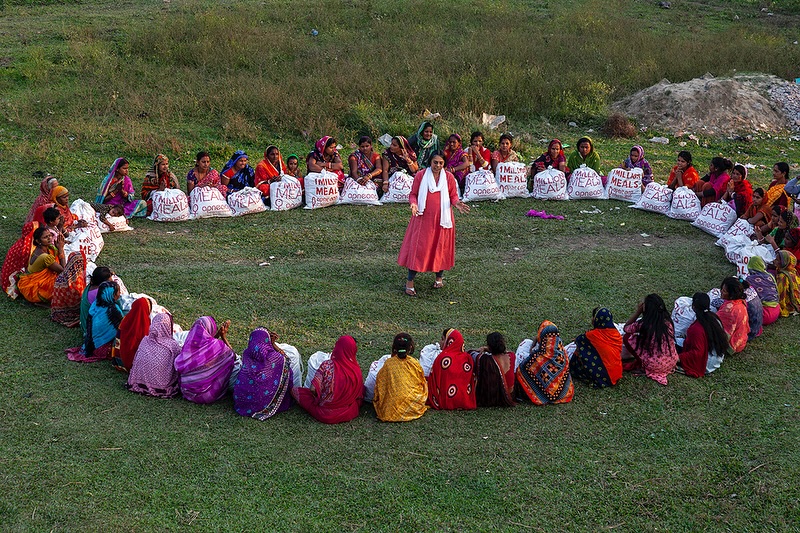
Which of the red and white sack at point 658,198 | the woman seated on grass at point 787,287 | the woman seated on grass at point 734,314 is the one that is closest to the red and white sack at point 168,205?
the red and white sack at point 658,198

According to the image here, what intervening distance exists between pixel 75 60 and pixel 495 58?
8.32 m

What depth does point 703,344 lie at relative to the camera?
22.7 ft

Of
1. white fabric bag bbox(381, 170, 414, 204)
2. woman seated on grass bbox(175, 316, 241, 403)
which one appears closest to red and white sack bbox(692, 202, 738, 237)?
white fabric bag bbox(381, 170, 414, 204)

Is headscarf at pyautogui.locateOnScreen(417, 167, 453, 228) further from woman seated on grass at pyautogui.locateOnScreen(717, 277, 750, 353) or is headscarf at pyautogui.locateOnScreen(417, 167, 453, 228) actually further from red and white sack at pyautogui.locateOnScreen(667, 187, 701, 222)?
red and white sack at pyautogui.locateOnScreen(667, 187, 701, 222)

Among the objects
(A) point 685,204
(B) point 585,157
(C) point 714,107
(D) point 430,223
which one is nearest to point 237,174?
(D) point 430,223

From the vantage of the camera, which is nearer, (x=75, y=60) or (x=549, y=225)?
(x=549, y=225)

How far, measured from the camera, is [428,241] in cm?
833

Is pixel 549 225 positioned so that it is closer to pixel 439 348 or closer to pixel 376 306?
pixel 376 306

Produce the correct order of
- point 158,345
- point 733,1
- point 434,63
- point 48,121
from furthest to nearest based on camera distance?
point 733,1, point 434,63, point 48,121, point 158,345

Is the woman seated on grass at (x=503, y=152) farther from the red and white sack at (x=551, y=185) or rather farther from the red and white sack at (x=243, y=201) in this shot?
the red and white sack at (x=243, y=201)

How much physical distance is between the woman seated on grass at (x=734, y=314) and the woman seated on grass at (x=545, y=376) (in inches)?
71.1

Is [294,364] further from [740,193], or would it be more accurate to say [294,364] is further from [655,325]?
[740,193]

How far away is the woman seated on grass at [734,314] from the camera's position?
724cm

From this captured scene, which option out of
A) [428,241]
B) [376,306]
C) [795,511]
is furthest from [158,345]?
[795,511]
